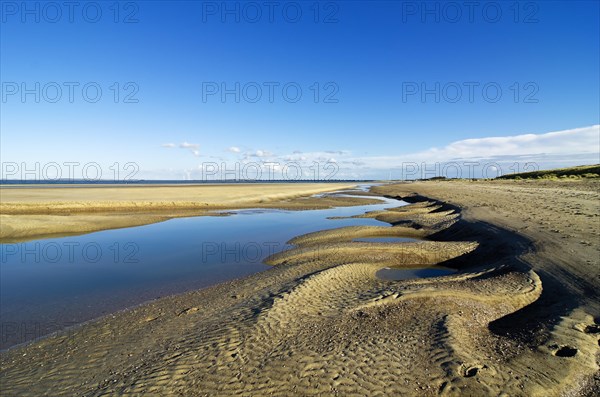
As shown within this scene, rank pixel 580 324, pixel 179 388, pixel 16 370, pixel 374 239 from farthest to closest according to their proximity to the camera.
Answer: pixel 374 239
pixel 580 324
pixel 16 370
pixel 179 388

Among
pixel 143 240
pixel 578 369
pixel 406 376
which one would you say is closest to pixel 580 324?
pixel 578 369

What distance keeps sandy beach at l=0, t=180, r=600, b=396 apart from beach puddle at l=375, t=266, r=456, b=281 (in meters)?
1.35

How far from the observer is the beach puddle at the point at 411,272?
12.9m

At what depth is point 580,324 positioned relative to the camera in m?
7.13

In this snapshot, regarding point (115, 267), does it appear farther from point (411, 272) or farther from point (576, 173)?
point (576, 173)

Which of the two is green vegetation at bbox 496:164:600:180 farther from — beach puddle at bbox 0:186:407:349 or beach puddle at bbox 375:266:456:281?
beach puddle at bbox 375:266:456:281

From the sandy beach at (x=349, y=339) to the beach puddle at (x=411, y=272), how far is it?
1.35m

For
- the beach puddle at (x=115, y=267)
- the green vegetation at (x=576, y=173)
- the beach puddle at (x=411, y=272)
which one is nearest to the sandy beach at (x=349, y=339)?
the beach puddle at (x=411, y=272)

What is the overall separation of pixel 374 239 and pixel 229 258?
9646 millimetres

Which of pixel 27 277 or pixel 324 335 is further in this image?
pixel 27 277

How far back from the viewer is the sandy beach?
18.5 ft

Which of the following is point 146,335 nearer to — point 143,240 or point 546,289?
point 546,289

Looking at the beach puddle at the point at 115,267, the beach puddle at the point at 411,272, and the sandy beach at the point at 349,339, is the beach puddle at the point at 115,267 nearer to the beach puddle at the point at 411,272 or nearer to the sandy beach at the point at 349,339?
the sandy beach at the point at 349,339

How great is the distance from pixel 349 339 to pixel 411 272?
25.4 ft
